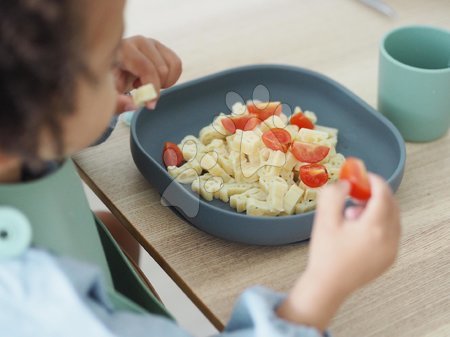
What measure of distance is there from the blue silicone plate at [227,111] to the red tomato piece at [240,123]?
69 millimetres

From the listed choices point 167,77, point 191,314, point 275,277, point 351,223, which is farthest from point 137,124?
point 191,314

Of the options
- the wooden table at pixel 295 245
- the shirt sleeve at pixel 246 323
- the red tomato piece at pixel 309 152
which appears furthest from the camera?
the red tomato piece at pixel 309 152

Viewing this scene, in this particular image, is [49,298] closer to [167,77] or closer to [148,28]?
[167,77]

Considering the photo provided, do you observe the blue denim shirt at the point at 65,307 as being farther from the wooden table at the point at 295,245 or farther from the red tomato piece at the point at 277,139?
the red tomato piece at the point at 277,139

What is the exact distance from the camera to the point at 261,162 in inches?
33.4

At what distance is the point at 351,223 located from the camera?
0.62 metres

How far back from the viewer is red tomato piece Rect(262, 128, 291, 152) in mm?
853

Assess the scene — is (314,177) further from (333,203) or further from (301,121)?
(333,203)

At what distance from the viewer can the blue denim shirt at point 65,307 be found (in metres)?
0.58

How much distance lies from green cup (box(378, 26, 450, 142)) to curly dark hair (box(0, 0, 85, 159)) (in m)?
0.50

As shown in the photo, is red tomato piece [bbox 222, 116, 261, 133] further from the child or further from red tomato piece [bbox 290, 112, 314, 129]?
the child

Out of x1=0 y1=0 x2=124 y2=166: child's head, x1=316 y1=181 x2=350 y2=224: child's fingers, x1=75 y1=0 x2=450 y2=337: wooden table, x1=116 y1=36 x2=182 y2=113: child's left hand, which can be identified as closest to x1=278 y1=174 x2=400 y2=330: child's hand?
x1=316 y1=181 x2=350 y2=224: child's fingers

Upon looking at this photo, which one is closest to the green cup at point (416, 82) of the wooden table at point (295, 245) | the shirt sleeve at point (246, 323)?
the wooden table at point (295, 245)

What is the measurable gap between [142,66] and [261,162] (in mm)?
182
